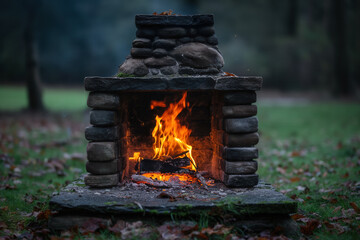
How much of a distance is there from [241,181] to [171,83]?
1449mm

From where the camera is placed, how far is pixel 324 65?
2470cm

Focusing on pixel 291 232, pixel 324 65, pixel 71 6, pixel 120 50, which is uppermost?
pixel 71 6

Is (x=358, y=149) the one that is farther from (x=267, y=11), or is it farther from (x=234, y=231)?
(x=267, y=11)

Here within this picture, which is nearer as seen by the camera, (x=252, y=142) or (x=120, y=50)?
(x=252, y=142)

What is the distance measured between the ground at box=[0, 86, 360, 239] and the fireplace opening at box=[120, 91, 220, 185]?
130 centimetres


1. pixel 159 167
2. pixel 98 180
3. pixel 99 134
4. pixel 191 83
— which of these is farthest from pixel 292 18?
pixel 98 180

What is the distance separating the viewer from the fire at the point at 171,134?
14.9ft

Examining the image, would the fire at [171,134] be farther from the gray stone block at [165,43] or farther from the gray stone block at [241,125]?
the gray stone block at [241,125]

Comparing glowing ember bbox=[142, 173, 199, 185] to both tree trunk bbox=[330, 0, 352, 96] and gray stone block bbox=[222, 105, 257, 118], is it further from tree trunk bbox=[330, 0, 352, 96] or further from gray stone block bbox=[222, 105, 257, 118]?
tree trunk bbox=[330, 0, 352, 96]

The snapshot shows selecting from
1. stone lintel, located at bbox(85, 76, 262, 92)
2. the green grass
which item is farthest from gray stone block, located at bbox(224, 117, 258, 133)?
the green grass

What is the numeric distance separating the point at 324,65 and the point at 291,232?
24.3 m

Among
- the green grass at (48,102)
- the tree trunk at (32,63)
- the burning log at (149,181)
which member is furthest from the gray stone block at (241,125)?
the green grass at (48,102)

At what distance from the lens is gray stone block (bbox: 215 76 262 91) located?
371 centimetres

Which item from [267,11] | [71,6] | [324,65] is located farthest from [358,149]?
[267,11]
